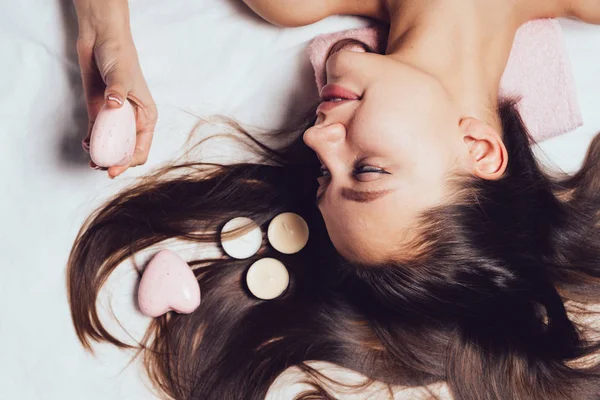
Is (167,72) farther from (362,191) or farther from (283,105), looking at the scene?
(362,191)

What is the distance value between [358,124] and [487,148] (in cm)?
→ 25

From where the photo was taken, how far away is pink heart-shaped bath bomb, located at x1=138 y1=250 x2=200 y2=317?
1.35m

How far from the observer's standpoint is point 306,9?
56.0 inches

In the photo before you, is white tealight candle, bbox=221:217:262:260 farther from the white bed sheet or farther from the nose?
the nose

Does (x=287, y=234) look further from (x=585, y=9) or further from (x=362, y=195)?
(x=585, y=9)

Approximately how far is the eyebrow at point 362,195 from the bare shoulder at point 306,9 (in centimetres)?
47

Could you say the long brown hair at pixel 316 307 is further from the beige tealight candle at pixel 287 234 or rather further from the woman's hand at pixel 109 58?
→ the woman's hand at pixel 109 58

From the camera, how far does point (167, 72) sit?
1452 mm

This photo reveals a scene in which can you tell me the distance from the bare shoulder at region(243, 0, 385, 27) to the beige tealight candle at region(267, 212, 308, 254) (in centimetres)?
43

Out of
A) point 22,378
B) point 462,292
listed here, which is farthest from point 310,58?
point 22,378

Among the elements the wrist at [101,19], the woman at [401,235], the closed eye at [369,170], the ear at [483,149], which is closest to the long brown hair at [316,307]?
the woman at [401,235]

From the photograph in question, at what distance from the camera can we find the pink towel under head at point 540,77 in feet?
4.66

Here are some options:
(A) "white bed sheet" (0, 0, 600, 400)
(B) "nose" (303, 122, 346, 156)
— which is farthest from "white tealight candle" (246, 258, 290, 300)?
(B) "nose" (303, 122, 346, 156)

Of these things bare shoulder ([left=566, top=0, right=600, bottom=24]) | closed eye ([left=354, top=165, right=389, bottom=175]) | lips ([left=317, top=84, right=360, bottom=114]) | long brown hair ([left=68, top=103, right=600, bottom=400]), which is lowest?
long brown hair ([left=68, top=103, right=600, bottom=400])
